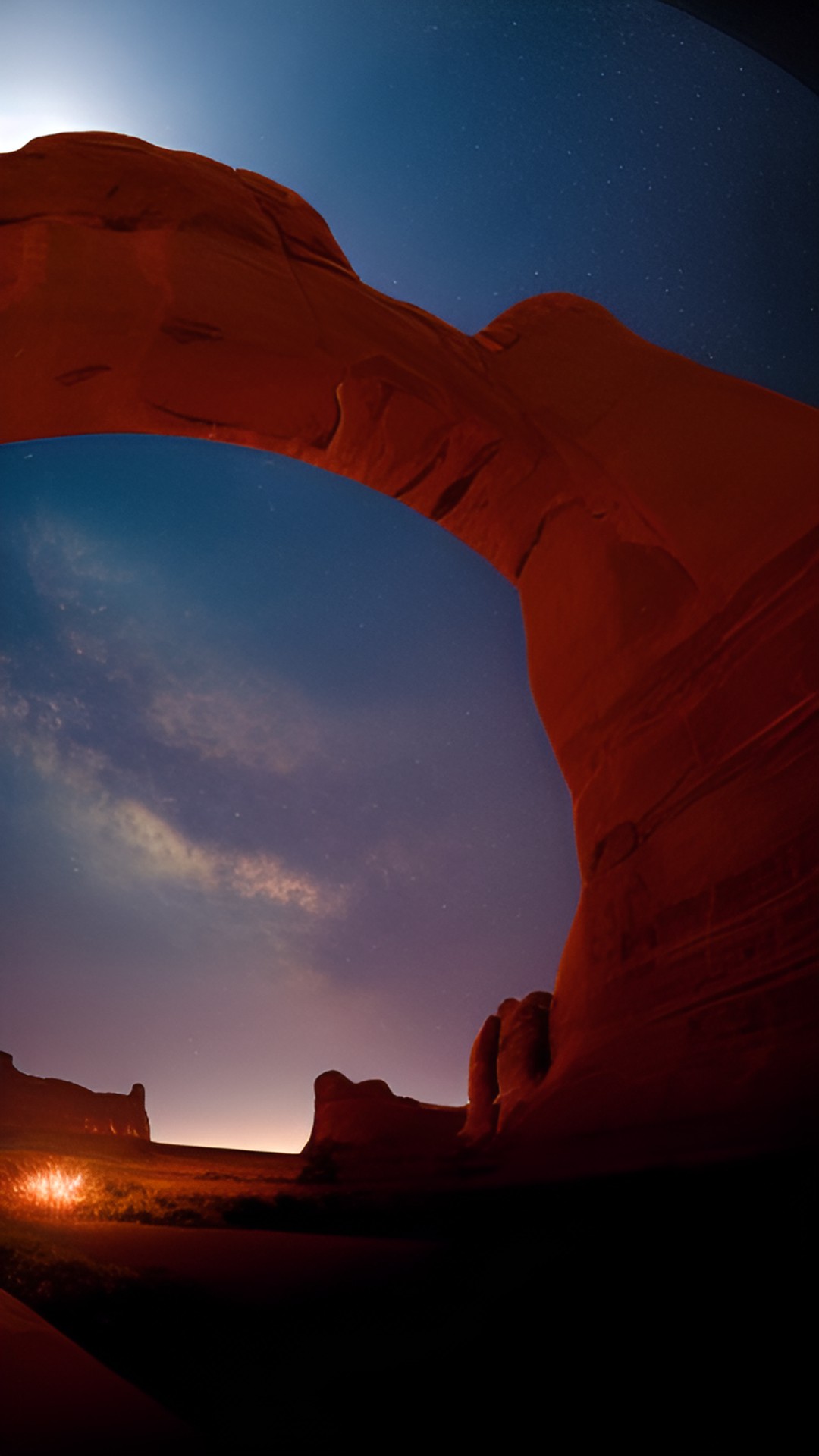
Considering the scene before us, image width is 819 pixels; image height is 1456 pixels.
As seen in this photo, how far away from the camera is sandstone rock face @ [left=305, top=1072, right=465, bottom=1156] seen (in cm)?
653

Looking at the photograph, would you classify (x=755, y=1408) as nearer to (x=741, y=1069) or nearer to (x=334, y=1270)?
(x=334, y=1270)

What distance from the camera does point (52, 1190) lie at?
15.3 feet

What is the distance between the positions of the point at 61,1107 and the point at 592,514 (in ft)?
113

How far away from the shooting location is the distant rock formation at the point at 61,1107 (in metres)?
28.8

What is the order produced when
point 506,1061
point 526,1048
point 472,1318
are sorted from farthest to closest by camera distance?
1. point 506,1061
2. point 526,1048
3. point 472,1318

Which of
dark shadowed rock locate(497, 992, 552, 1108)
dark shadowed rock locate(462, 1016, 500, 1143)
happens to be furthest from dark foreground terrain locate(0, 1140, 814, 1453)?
dark shadowed rock locate(462, 1016, 500, 1143)

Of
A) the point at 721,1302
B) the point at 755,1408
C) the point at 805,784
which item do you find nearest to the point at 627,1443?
the point at 755,1408

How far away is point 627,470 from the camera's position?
22.0ft

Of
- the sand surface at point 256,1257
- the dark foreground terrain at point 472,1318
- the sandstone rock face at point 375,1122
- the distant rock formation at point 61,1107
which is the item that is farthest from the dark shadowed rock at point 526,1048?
the distant rock formation at point 61,1107

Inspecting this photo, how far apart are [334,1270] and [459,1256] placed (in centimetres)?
50

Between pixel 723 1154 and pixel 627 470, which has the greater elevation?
pixel 627 470

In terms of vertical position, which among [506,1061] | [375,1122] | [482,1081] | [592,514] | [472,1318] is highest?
[592,514]

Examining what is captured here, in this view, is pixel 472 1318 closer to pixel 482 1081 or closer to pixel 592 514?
pixel 592 514

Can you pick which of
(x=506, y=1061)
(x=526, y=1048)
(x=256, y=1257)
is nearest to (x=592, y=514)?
(x=256, y=1257)
